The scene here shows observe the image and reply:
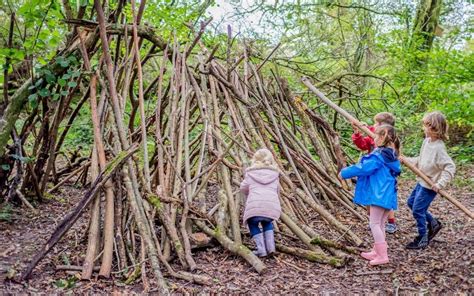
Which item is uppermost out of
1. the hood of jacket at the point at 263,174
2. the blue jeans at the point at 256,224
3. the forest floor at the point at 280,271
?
the hood of jacket at the point at 263,174

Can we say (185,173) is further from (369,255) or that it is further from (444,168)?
(444,168)

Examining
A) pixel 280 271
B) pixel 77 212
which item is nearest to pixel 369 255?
pixel 280 271

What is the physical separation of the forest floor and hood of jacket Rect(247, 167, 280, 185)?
685 mm

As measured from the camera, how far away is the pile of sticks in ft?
10.9

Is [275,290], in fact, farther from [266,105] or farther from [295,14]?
[295,14]

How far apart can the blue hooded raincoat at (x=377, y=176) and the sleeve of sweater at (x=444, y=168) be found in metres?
0.49

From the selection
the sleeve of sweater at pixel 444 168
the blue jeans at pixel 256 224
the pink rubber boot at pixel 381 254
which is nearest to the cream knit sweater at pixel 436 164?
the sleeve of sweater at pixel 444 168

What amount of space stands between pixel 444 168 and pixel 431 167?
122 mm

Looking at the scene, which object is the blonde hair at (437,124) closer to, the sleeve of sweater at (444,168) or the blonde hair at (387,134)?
the sleeve of sweater at (444,168)

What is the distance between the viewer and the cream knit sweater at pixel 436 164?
3.93 m

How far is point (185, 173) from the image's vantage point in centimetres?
A: 423

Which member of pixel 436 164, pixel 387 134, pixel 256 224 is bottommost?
pixel 256 224

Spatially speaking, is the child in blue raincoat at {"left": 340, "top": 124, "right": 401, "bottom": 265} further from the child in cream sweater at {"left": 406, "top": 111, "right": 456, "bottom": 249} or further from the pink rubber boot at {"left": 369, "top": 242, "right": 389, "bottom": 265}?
the child in cream sweater at {"left": 406, "top": 111, "right": 456, "bottom": 249}

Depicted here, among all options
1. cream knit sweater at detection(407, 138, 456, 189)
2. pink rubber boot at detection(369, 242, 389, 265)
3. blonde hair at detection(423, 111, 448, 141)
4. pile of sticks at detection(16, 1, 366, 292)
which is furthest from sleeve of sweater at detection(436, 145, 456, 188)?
pile of sticks at detection(16, 1, 366, 292)
